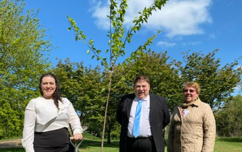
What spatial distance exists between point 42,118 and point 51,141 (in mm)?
262

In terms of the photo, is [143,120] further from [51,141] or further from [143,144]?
[51,141]

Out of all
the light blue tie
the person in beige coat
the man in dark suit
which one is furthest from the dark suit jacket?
the person in beige coat

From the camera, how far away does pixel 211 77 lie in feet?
72.4

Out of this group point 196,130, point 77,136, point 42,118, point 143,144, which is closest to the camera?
point 42,118

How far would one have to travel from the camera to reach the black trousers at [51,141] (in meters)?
2.53

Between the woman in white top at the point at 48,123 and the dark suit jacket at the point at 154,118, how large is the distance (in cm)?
85

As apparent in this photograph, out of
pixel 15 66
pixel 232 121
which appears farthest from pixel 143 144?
pixel 232 121

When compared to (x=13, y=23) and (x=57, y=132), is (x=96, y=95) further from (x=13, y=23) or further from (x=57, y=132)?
(x=57, y=132)

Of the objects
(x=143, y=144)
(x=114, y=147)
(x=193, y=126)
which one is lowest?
(x=114, y=147)

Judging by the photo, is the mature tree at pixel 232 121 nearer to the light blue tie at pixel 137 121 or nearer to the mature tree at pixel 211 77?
the mature tree at pixel 211 77

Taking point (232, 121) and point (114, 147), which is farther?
point (232, 121)

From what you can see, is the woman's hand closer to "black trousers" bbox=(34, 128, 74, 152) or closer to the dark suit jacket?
"black trousers" bbox=(34, 128, 74, 152)

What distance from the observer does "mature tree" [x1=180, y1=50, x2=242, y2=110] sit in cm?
2188

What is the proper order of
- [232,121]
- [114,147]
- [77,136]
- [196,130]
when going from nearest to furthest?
[77,136]
[196,130]
[114,147]
[232,121]
